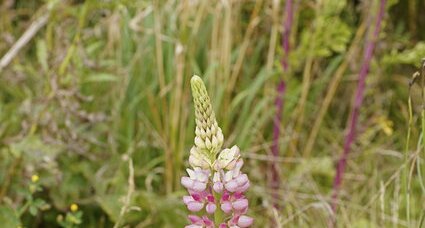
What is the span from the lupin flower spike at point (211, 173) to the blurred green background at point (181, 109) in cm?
100

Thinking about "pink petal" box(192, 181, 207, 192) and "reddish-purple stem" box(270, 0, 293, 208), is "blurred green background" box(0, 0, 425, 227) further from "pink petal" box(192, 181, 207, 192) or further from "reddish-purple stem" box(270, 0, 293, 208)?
"pink petal" box(192, 181, 207, 192)

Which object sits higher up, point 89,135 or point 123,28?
point 123,28

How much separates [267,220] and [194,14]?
3.50ft

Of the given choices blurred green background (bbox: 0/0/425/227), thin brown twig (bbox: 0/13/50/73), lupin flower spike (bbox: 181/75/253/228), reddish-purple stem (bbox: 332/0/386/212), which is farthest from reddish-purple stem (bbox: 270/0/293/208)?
lupin flower spike (bbox: 181/75/253/228)

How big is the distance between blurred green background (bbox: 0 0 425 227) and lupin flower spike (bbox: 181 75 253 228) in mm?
1001

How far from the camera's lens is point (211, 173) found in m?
1.27

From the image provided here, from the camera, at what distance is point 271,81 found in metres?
3.45

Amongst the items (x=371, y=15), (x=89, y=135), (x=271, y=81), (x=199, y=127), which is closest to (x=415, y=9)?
(x=271, y=81)

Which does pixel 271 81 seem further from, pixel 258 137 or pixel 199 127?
pixel 199 127

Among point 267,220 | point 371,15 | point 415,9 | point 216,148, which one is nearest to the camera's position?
point 216,148

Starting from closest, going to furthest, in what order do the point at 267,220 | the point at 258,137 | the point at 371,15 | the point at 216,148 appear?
1. the point at 216,148
2. the point at 371,15
3. the point at 267,220
4. the point at 258,137

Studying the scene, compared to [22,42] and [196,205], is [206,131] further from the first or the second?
[22,42]

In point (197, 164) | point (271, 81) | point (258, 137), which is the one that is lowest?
point (258, 137)

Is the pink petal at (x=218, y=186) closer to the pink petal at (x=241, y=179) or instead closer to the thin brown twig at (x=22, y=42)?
the pink petal at (x=241, y=179)
